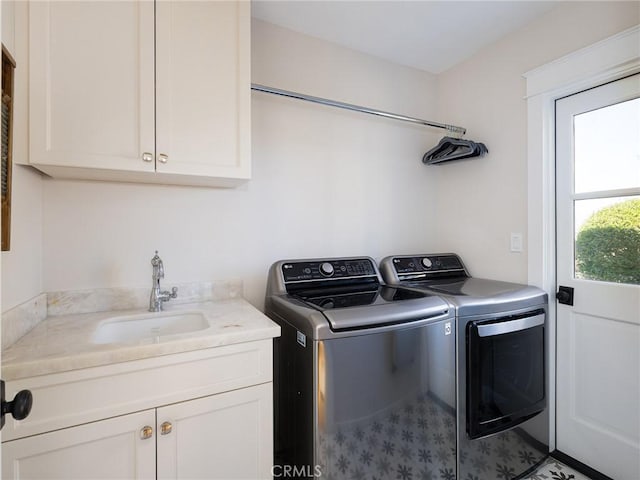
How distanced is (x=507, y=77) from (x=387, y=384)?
1.97 meters

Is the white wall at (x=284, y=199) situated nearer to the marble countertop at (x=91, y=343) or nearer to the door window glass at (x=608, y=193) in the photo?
the marble countertop at (x=91, y=343)

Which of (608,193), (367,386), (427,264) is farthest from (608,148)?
(367,386)

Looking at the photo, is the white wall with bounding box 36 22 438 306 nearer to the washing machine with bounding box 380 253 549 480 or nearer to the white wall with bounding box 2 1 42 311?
the white wall with bounding box 2 1 42 311

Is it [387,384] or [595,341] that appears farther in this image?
[595,341]

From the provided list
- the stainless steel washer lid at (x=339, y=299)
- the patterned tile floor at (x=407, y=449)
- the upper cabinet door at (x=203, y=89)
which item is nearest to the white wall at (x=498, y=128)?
the stainless steel washer lid at (x=339, y=299)

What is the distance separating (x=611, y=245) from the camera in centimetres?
160

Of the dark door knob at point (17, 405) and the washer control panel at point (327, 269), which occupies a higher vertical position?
the washer control panel at point (327, 269)

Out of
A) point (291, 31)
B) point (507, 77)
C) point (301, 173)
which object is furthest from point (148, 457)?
point (507, 77)

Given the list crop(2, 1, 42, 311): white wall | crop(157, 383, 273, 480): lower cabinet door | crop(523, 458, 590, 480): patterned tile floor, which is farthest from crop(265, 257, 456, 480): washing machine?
crop(2, 1, 42, 311): white wall

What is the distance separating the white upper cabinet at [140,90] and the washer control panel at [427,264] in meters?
1.11

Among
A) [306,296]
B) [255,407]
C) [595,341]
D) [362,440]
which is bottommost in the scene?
[362,440]

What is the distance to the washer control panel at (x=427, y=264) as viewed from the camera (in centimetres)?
203

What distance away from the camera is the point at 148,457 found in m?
1.05

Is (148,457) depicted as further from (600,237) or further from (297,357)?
(600,237)
